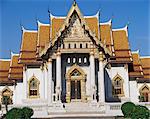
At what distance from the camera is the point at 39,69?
2698cm

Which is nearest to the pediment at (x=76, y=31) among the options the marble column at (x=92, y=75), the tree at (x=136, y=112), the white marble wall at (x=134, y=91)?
the marble column at (x=92, y=75)

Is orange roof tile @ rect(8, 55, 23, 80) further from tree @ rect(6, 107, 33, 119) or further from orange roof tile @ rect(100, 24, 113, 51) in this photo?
tree @ rect(6, 107, 33, 119)

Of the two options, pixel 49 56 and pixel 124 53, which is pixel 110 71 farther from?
pixel 49 56

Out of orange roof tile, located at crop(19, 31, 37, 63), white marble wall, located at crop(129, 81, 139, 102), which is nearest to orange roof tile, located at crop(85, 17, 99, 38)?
orange roof tile, located at crop(19, 31, 37, 63)

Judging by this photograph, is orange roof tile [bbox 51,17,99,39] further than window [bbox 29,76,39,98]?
Yes

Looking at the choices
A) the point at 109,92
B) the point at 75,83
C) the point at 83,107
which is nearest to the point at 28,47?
the point at 75,83

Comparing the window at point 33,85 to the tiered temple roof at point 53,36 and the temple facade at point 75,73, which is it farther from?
the tiered temple roof at point 53,36

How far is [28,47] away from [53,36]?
10.4 ft

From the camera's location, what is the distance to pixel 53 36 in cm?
2661

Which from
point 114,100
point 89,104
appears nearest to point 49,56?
point 89,104

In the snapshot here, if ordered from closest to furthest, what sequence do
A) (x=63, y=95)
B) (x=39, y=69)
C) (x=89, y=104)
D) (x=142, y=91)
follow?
(x=89, y=104)
(x=63, y=95)
(x=39, y=69)
(x=142, y=91)

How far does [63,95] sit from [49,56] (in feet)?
11.2

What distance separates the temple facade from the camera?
917 inches

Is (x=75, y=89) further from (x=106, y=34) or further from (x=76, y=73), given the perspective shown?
(x=106, y=34)
